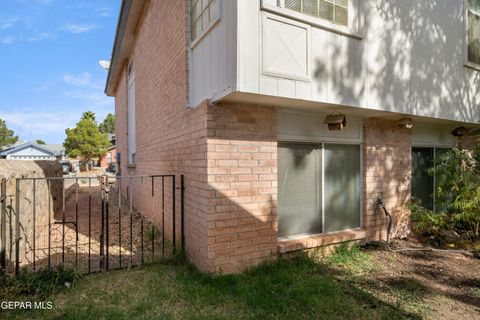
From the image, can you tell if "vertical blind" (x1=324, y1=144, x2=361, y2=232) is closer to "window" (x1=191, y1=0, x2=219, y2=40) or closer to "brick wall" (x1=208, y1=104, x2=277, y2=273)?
"brick wall" (x1=208, y1=104, x2=277, y2=273)

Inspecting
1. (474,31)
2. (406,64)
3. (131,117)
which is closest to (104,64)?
(131,117)

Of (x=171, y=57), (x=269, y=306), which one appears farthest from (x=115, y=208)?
(x=269, y=306)

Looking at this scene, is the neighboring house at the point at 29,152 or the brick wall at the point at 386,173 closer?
the brick wall at the point at 386,173

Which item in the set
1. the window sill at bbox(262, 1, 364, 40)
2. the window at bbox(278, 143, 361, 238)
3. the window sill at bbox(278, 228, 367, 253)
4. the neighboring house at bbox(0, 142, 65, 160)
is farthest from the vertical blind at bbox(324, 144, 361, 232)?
the neighboring house at bbox(0, 142, 65, 160)

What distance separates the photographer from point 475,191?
5082 millimetres

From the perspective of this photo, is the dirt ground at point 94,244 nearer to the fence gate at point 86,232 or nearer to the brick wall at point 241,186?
the fence gate at point 86,232

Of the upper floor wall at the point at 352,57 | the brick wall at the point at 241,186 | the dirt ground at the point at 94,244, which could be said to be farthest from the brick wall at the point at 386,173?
the dirt ground at the point at 94,244

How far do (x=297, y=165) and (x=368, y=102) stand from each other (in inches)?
56.0

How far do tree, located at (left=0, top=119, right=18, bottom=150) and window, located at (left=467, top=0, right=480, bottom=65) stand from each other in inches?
2618

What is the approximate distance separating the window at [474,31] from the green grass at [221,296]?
537cm

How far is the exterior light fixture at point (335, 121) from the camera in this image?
4315mm

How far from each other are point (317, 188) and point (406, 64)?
8.43ft

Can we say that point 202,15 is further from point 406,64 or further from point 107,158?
point 107,158

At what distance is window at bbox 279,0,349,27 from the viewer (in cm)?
362
